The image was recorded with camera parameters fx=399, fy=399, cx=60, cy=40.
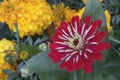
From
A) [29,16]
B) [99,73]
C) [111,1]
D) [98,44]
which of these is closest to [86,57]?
[98,44]

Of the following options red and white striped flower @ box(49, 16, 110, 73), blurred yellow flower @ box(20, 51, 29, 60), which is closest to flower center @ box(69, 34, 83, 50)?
red and white striped flower @ box(49, 16, 110, 73)

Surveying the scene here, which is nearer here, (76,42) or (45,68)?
(76,42)

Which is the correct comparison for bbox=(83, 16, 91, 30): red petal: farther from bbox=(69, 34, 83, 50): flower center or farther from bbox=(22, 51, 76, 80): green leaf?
bbox=(22, 51, 76, 80): green leaf

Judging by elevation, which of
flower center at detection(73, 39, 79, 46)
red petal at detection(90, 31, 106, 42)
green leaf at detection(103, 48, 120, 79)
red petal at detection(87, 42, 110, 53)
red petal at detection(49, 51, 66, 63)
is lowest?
green leaf at detection(103, 48, 120, 79)

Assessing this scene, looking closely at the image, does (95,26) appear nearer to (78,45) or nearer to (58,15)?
(78,45)

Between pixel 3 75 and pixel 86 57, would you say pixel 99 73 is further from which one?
pixel 3 75

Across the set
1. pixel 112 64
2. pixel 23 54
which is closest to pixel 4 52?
pixel 23 54

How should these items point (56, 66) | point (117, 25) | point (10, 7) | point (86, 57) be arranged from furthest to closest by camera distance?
point (117, 25) < point (10, 7) < point (56, 66) < point (86, 57)
